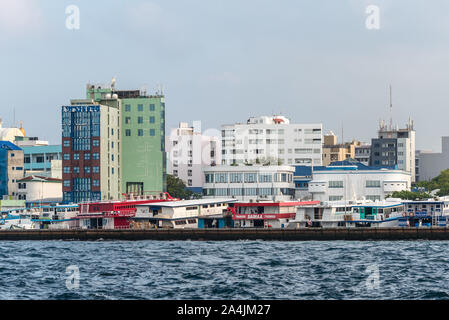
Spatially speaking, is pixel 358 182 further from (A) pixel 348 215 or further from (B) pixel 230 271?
(B) pixel 230 271

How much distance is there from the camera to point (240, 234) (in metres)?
125

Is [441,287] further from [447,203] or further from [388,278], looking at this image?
[447,203]

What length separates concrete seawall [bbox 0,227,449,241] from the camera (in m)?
119

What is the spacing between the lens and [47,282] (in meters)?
61.0

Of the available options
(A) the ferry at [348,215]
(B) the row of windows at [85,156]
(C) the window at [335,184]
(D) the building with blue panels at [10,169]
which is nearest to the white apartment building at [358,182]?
(C) the window at [335,184]

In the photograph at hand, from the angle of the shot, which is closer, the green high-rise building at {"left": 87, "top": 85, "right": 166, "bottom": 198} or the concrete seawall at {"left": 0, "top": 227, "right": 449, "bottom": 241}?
the concrete seawall at {"left": 0, "top": 227, "right": 449, "bottom": 241}

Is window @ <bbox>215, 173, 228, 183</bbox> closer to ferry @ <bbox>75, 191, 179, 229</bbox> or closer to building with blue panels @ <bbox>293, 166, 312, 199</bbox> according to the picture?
building with blue panels @ <bbox>293, 166, 312, 199</bbox>

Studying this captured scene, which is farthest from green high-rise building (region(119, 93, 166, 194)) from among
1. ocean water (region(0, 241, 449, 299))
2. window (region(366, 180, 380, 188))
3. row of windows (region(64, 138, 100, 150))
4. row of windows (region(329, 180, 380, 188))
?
ocean water (region(0, 241, 449, 299))

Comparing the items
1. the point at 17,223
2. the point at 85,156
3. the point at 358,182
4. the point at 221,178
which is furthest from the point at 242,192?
the point at 17,223

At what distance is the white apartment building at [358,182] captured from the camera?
15962 centimetres

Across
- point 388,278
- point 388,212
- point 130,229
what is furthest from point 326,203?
point 388,278

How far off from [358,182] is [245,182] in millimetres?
22730

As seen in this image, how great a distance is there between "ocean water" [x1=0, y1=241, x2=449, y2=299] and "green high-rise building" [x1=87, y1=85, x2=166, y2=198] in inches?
2392

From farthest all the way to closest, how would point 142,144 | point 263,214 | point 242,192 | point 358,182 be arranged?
point 142,144 → point 358,182 → point 242,192 → point 263,214
